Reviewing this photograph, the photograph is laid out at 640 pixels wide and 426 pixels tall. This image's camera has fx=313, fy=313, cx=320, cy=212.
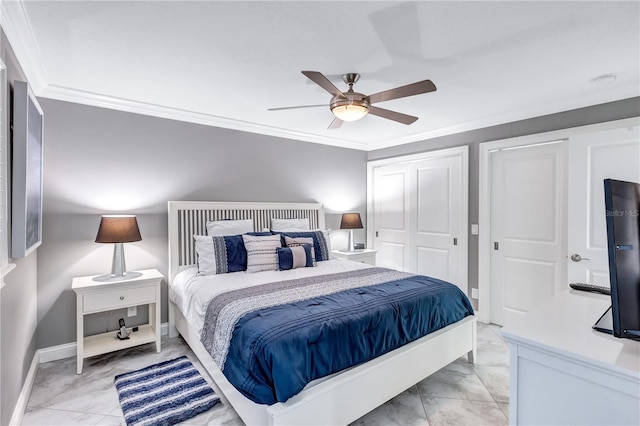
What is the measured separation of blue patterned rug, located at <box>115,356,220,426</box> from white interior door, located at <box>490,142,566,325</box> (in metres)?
3.21

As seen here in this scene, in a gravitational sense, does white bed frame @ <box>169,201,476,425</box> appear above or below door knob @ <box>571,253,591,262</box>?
below

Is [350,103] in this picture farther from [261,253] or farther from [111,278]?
[111,278]

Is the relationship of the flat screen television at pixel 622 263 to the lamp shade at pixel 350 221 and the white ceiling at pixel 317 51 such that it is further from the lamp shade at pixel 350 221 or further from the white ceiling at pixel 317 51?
the lamp shade at pixel 350 221

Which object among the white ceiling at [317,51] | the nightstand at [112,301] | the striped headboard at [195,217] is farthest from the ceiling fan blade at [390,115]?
the nightstand at [112,301]

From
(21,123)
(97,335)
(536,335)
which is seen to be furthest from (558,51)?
(97,335)

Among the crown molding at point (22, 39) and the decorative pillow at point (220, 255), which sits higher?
the crown molding at point (22, 39)

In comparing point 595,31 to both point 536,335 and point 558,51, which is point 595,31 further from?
point 536,335

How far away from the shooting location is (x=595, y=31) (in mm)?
1895

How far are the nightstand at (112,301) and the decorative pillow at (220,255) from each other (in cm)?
43

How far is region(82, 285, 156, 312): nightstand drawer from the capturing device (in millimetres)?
2609

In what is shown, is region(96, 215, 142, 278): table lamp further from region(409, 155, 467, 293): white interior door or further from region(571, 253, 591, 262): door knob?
region(571, 253, 591, 262): door knob

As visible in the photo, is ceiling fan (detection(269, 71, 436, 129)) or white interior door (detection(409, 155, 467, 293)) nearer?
ceiling fan (detection(269, 71, 436, 129))

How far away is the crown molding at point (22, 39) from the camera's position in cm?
167

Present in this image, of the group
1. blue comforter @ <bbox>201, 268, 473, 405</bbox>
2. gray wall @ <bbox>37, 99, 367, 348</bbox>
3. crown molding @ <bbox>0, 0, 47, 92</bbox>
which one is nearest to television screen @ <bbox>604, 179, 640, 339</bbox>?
blue comforter @ <bbox>201, 268, 473, 405</bbox>
